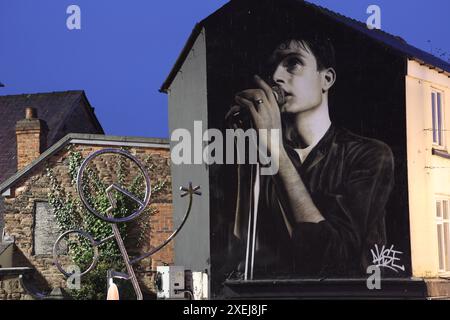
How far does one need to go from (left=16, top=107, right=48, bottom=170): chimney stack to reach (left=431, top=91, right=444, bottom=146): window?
11.3 metres

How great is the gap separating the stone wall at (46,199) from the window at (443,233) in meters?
6.79

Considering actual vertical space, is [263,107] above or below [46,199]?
above

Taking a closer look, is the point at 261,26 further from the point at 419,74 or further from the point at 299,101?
the point at 419,74

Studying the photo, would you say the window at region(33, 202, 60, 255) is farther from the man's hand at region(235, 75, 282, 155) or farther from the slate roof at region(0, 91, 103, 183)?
the man's hand at region(235, 75, 282, 155)

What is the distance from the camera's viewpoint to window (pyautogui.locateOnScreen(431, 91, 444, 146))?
2273 centimetres

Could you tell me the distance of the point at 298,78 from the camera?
72.7 feet

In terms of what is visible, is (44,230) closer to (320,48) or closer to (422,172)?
(320,48)

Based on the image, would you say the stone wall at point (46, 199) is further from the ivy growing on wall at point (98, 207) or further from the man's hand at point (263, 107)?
the man's hand at point (263, 107)

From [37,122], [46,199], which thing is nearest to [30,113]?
[37,122]
